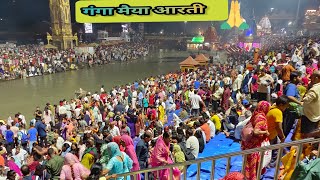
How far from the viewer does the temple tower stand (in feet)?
129

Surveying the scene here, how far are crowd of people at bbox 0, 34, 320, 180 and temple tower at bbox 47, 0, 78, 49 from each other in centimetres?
2759

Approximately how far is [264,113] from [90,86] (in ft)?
67.5

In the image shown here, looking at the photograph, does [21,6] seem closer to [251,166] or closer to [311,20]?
[311,20]

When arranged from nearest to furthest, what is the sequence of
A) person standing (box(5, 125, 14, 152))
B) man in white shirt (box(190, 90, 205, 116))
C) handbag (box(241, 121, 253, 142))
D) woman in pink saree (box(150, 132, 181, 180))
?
handbag (box(241, 121, 253, 142))
woman in pink saree (box(150, 132, 181, 180))
person standing (box(5, 125, 14, 152))
man in white shirt (box(190, 90, 205, 116))

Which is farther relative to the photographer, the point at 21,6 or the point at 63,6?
the point at 21,6

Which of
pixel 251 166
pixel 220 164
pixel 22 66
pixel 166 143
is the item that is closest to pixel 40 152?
pixel 166 143

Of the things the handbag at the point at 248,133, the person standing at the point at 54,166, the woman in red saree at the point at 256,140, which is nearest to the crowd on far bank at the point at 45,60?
the person standing at the point at 54,166

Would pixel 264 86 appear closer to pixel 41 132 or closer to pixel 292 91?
pixel 292 91

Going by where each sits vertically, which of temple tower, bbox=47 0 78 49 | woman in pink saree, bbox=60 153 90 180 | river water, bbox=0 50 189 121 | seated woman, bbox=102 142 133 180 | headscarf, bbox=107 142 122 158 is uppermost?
temple tower, bbox=47 0 78 49

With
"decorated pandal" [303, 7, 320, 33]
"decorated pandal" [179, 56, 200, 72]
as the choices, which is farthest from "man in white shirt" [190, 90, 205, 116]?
"decorated pandal" [303, 7, 320, 33]

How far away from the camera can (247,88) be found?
12.2 m

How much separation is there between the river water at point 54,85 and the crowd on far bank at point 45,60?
0.89 meters

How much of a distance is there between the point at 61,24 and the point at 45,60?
10.5m

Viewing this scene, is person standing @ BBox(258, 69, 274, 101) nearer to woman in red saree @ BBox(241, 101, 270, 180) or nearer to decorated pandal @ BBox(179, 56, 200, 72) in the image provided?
woman in red saree @ BBox(241, 101, 270, 180)
